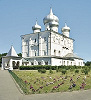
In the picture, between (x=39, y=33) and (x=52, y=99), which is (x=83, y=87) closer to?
(x=52, y=99)

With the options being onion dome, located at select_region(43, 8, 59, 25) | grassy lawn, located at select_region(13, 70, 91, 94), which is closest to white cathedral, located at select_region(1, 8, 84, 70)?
onion dome, located at select_region(43, 8, 59, 25)

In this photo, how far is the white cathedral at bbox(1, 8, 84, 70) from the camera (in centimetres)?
3876

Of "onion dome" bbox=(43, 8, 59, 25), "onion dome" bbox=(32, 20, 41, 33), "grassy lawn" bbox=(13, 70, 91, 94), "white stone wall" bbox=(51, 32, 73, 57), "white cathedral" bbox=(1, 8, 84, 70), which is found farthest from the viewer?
"onion dome" bbox=(32, 20, 41, 33)

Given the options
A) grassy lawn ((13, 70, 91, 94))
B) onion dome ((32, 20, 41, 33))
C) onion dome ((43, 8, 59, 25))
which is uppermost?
onion dome ((43, 8, 59, 25))

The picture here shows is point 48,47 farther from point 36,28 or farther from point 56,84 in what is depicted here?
point 56,84

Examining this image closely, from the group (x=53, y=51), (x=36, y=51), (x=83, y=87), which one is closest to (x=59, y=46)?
(x=53, y=51)

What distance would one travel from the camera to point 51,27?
43281 mm

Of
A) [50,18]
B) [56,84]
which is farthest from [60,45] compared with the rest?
[56,84]

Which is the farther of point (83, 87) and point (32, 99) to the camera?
point (83, 87)

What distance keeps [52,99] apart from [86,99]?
2.03 m

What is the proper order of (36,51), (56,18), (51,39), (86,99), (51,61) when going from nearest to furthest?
(86,99)
(51,61)
(51,39)
(36,51)
(56,18)

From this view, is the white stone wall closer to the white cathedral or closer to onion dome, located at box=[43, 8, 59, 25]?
the white cathedral

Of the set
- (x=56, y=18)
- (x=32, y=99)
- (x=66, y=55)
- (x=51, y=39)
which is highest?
(x=56, y=18)

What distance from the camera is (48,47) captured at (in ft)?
129
